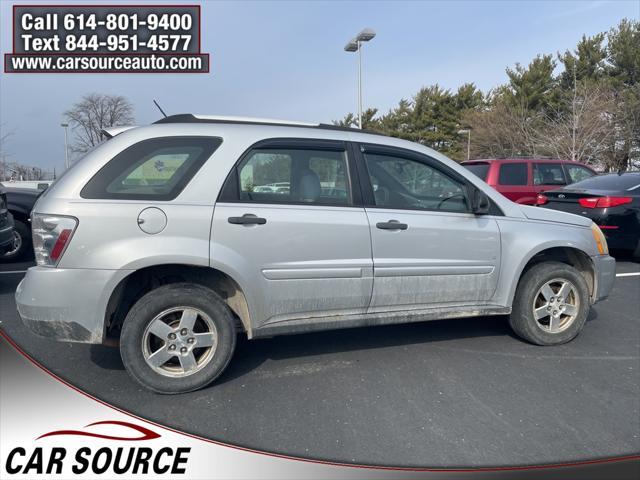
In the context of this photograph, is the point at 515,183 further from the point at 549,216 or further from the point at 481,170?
the point at 549,216

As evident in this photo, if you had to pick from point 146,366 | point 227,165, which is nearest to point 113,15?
point 227,165

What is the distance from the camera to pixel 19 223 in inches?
305

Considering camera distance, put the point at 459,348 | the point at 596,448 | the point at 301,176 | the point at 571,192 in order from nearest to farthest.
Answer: the point at 596,448 → the point at 301,176 → the point at 459,348 → the point at 571,192

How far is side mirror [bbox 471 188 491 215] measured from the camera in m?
3.78

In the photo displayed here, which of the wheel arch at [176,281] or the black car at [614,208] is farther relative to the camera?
the black car at [614,208]

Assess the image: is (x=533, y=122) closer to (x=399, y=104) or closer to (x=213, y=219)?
(x=399, y=104)

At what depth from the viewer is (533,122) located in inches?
1267

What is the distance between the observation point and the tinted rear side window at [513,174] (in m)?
9.79

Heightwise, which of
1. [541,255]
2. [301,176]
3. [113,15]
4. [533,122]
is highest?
[533,122]

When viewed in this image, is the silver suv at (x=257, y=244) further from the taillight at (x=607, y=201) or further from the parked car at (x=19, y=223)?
the parked car at (x=19, y=223)

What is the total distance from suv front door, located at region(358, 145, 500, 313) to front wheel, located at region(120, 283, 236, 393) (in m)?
1.19

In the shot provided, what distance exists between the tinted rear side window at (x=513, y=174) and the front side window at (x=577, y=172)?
4.21ft

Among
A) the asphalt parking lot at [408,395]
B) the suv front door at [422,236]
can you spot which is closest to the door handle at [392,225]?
the suv front door at [422,236]

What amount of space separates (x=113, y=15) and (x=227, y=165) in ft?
25.7
